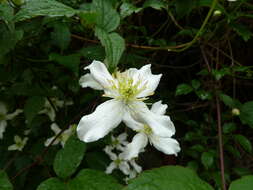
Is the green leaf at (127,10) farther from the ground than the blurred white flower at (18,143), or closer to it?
farther from the ground

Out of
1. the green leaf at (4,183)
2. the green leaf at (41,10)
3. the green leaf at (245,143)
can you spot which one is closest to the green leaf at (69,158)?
the green leaf at (4,183)

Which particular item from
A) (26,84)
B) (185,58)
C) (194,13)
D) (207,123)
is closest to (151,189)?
(26,84)

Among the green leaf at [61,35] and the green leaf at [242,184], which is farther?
the green leaf at [61,35]

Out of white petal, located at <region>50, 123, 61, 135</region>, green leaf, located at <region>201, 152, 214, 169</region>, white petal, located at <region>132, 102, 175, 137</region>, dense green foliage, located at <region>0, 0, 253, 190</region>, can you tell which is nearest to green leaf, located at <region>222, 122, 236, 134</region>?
dense green foliage, located at <region>0, 0, 253, 190</region>

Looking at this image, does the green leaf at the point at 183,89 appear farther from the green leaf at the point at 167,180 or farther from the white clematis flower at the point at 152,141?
the green leaf at the point at 167,180

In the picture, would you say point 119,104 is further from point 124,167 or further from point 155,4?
point 124,167

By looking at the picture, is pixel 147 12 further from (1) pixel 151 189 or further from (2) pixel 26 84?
(1) pixel 151 189

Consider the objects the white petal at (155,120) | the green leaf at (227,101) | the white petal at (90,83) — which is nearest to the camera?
the white petal at (155,120)
